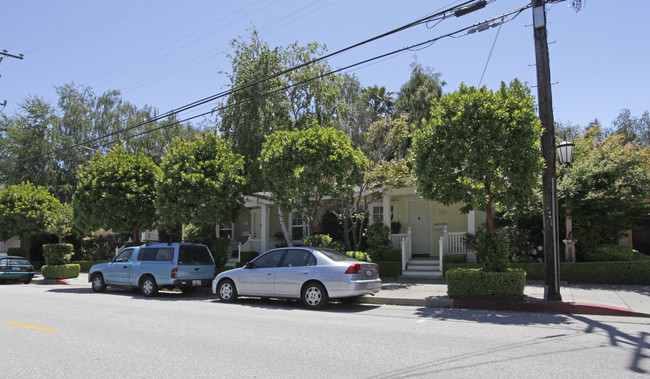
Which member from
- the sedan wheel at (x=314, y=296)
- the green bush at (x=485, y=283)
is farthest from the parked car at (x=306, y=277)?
the green bush at (x=485, y=283)

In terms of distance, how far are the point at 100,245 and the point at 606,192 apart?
25736 mm

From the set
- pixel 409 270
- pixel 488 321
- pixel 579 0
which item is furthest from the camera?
pixel 409 270

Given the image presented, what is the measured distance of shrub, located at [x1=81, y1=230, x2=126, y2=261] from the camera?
25297 millimetres

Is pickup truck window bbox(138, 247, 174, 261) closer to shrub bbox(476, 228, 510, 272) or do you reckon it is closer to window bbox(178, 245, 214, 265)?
window bbox(178, 245, 214, 265)

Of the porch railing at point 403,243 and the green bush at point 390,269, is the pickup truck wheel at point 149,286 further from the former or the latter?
the porch railing at point 403,243

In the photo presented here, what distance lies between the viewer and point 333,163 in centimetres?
1387

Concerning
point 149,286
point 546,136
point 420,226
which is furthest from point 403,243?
point 149,286

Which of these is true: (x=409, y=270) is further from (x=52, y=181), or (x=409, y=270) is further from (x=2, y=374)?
(x=52, y=181)

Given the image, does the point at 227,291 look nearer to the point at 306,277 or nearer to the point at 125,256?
the point at 306,277

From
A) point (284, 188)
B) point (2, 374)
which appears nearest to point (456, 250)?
point (284, 188)

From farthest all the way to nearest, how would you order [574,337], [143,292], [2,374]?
[143,292] < [574,337] < [2,374]

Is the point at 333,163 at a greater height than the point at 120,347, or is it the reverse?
the point at 333,163

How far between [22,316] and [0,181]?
1055 inches

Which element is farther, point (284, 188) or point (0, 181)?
point (0, 181)
